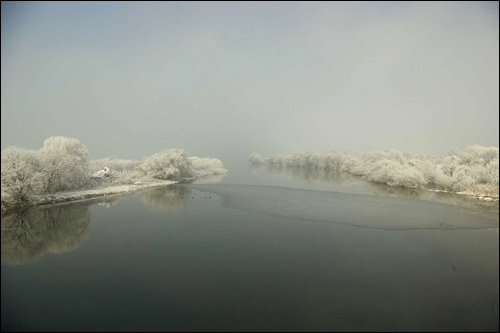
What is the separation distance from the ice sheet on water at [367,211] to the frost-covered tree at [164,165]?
18.0m

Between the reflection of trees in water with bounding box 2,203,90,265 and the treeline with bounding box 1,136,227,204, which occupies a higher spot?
the treeline with bounding box 1,136,227,204

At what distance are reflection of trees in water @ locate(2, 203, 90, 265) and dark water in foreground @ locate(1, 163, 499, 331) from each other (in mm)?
71

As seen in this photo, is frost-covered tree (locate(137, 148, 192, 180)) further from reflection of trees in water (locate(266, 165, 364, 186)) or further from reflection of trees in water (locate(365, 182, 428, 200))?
reflection of trees in water (locate(365, 182, 428, 200))

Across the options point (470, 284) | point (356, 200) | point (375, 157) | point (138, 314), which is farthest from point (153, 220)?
point (375, 157)

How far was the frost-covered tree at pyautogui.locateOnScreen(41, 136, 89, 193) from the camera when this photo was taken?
24.4m

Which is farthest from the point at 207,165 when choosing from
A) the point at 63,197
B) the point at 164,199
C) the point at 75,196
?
the point at 63,197

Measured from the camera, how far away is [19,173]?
1917 centimetres

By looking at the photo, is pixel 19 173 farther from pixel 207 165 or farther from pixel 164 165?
pixel 207 165

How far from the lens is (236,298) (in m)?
8.41

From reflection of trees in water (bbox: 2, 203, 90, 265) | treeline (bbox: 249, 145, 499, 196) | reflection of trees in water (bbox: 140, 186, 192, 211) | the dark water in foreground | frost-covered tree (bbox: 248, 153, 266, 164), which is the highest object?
frost-covered tree (bbox: 248, 153, 266, 164)

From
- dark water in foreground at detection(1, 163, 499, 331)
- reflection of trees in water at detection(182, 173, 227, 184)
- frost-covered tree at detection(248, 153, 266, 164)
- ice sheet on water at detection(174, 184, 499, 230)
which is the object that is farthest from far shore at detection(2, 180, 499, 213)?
frost-covered tree at detection(248, 153, 266, 164)

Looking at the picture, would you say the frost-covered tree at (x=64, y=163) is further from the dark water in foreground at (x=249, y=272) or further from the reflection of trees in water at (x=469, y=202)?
the reflection of trees in water at (x=469, y=202)

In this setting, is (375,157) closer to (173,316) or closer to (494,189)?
(494,189)

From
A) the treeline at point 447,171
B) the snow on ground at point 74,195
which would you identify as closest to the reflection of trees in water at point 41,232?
the snow on ground at point 74,195
